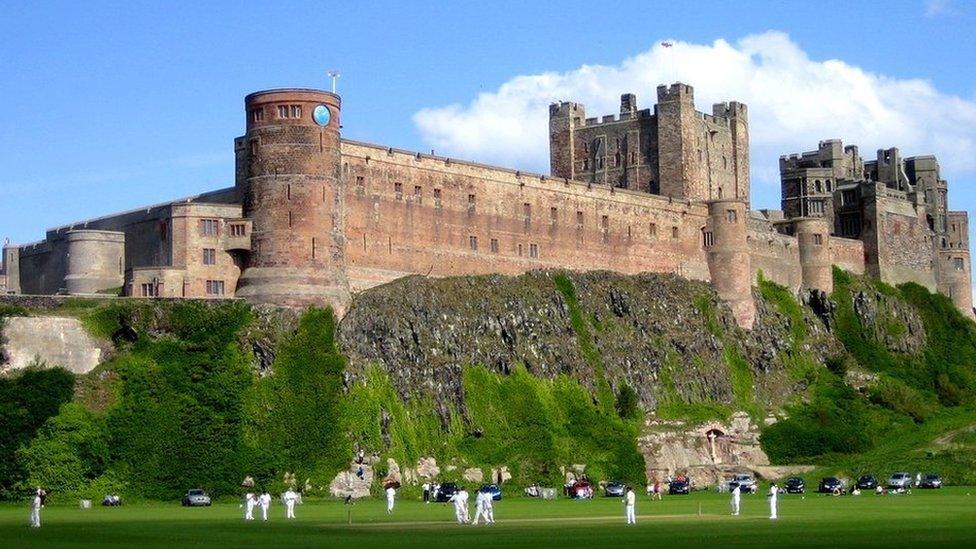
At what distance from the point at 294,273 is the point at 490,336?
18255mm

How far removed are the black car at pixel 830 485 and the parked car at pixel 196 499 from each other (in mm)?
41049

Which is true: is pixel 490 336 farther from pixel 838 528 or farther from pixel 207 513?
pixel 838 528

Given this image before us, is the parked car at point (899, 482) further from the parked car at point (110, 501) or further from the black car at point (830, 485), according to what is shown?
the parked car at point (110, 501)

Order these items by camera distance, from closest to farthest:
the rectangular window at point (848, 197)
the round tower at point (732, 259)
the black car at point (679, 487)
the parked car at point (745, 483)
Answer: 1. the black car at point (679, 487)
2. the parked car at point (745, 483)
3. the round tower at point (732, 259)
4. the rectangular window at point (848, 197)

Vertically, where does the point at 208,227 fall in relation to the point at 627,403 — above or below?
above

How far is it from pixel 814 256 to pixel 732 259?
1423 centimetres

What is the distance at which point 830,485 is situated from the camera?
11981cm

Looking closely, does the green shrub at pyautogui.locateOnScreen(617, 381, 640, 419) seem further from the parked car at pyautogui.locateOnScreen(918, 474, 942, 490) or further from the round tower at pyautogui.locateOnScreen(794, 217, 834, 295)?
the round tower at pyautogui.locateOnScreen(794, 217, 834, 295)

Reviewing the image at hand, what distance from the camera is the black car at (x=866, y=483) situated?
12300 cm

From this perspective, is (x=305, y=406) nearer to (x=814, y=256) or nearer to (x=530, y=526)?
(x=530, y=526)

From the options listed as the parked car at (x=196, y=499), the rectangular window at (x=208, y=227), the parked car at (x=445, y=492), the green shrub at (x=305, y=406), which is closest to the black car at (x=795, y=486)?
the parked car at (x=445, y=492)

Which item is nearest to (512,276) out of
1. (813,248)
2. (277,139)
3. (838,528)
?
(277,139)

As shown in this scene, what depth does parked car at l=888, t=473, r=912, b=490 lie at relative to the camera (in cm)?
11875

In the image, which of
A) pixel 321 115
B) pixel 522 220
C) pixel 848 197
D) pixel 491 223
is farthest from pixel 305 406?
pixel 848 197
